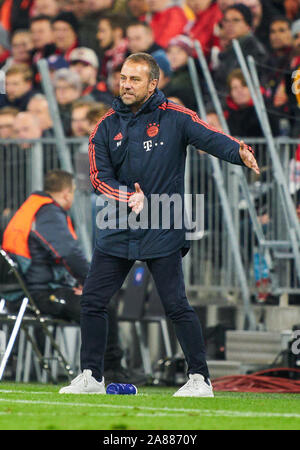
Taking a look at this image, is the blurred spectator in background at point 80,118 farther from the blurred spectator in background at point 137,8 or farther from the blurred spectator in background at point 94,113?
the blurred spectator in background at point 137,8

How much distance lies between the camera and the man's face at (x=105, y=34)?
1484 centimetres

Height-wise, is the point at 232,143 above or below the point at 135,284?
above

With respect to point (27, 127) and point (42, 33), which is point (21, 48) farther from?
point (27, 127)

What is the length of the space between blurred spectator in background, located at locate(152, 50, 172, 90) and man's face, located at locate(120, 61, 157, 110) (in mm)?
5257

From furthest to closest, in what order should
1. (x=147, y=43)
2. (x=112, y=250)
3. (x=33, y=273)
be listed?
1. (x=147, y=43)
2. (x=33, y=273)
3. (x=112, y=250)

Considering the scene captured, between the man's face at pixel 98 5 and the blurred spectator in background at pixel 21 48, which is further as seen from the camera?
the blurred spectator in background at pixel 21 48

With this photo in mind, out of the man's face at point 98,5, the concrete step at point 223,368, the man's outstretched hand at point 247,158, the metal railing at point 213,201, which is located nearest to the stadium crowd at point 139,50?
the man's face at point 98,5

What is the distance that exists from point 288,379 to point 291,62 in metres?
3.61

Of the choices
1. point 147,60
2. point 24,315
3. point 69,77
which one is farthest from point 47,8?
point 147,60

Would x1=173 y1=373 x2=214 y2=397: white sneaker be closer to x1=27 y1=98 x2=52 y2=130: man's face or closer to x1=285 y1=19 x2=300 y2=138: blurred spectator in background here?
x1=285 y1=19 x2=300 y2=138: blurred spectator in background

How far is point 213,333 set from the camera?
11.8 meters

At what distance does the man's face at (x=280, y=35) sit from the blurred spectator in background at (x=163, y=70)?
4.20 ft
